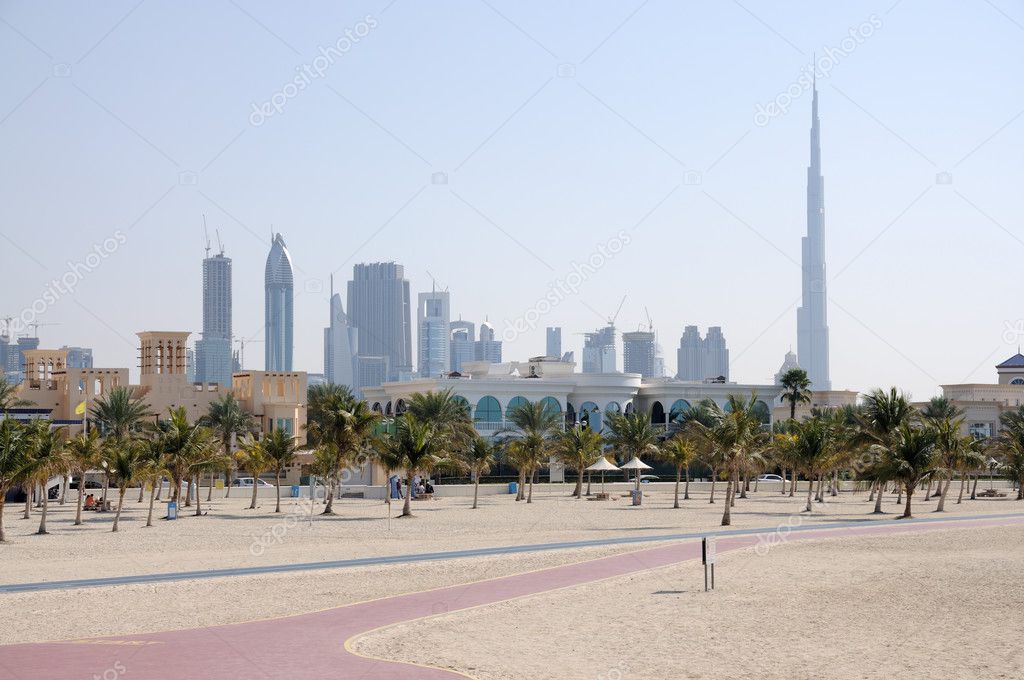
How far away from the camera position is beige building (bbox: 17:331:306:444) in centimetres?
8075

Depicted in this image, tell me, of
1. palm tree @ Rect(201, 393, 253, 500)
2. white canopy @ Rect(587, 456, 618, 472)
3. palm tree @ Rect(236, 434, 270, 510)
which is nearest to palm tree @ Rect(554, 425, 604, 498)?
white canopy @ Rect(587, 456, 618, 472)

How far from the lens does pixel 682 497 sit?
6550cm

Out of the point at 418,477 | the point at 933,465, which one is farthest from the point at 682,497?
the point at 933,465

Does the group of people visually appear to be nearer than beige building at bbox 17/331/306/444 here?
Yes

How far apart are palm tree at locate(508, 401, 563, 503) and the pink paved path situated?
3539 centimetres

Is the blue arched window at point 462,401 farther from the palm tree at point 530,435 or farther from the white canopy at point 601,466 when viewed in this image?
the white canopy at point 601,466

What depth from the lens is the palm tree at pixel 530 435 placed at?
199ft

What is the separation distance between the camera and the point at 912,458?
46.4m

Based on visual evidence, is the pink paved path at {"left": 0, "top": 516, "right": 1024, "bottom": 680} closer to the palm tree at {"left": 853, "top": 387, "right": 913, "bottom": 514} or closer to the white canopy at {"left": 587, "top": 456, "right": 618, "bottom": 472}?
the palm tree at {"left": 853, "top": 387, "right": 913, "bottom": 514}

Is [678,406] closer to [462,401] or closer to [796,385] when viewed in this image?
[796,385]

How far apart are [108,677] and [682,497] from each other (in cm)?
5164

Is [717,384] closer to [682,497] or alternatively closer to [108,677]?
[682,497]

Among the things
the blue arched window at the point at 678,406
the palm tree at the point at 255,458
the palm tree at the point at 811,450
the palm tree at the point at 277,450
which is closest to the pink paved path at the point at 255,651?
the palm tree at the point at 811,450

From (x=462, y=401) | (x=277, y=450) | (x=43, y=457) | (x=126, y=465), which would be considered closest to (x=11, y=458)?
(x=43, y=457)
